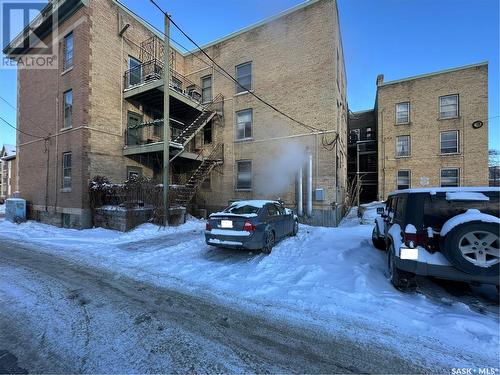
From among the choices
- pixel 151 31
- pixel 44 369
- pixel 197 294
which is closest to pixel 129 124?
pixel 151 31

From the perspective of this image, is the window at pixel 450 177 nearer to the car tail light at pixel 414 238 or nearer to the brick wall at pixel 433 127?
the brick wall at pixel 433 127

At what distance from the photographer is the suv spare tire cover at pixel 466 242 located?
3.48m

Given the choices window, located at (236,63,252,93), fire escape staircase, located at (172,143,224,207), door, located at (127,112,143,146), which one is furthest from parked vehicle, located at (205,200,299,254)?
window, located at (236,63,252,93)

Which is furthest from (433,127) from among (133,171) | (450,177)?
(133,171)

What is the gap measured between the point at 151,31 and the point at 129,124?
6283 mm

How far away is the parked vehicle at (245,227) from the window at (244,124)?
8723 millimetres

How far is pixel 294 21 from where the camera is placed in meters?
14.2

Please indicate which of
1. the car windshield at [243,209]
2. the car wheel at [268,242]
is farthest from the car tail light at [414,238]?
the car windshield at [243,209]

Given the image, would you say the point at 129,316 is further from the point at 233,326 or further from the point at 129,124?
the point at 129,124

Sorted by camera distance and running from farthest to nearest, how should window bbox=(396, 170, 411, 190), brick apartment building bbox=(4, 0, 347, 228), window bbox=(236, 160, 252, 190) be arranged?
window bbox=(396, 170, 411, 190)
window bbox=(236, 160, 252, 190)
brick apartment building bbox=(4, 0, 347, 228)

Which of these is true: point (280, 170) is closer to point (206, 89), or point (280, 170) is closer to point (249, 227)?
point (206, 89)

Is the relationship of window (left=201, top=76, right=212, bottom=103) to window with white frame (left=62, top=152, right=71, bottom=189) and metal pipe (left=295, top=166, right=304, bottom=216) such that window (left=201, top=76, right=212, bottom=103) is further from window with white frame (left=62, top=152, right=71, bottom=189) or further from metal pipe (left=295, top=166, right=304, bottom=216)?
window with white frame (left=62, top=152, right=71, bottom=189)

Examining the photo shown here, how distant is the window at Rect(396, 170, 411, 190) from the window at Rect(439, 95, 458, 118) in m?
4.97

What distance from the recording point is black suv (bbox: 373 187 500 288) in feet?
11.6
